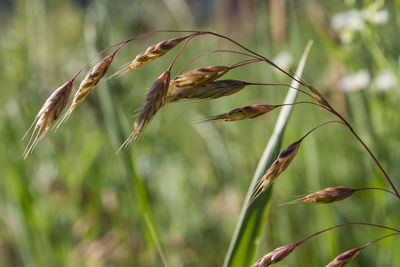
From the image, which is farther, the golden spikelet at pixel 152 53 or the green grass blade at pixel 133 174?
the green grass blade at pixel 133 174

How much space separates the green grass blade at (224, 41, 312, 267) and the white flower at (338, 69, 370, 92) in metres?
0.58

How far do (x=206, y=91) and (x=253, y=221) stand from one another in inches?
6.5

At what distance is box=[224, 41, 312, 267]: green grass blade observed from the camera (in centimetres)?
46

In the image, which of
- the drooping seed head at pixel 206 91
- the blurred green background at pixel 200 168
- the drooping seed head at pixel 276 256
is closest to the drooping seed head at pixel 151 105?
the drooping seed head at pixel 206 91

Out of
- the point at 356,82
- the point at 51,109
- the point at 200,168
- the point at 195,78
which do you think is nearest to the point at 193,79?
the point at 195,78

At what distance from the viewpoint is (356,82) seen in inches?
41.9

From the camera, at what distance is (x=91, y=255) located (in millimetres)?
1033

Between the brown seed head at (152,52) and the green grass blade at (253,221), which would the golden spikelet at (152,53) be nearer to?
the brown seed head at (152,52)

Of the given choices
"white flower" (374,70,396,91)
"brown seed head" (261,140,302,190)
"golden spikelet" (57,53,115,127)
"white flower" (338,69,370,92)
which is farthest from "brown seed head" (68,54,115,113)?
"white flower" (374,70,396,91)

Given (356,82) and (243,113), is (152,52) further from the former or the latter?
(356,82)

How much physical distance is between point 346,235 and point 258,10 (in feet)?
1.73

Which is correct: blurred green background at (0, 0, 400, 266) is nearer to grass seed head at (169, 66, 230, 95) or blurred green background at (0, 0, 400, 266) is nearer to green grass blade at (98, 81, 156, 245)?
green grass blade at (98, 81, 156, 245)

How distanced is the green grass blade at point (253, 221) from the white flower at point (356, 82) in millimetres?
580

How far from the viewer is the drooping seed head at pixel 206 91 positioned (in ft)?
1.25
